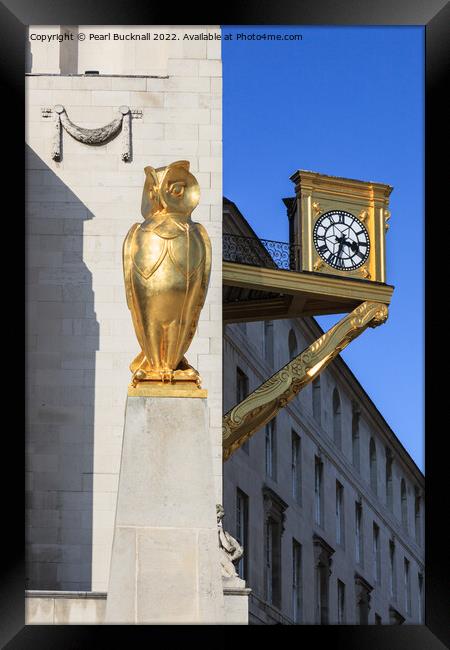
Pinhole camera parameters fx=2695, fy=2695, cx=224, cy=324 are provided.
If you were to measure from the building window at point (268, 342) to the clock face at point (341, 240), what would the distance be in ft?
59.8

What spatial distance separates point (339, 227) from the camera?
50312mm

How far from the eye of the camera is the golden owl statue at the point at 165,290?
2908 centimetres

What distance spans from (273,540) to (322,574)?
20.8 ft

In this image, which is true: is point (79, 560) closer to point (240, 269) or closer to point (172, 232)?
point (240, 269)

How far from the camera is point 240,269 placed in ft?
161

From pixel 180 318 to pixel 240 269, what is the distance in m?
20.0

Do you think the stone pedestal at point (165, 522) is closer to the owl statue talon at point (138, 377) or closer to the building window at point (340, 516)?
the owl statue talon at point (138, 377)

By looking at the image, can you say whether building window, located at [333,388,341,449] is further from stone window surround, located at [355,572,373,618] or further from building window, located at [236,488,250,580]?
building window, located at [236,488,250,580]

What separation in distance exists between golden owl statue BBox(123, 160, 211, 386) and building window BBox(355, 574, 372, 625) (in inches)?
1947

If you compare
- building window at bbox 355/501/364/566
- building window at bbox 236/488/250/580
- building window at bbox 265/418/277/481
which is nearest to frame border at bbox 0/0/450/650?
building window at bbox 236/488/250/580

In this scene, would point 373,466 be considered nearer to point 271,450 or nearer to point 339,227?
point 271,450

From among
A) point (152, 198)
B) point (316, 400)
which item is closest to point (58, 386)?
point (152, 198)
